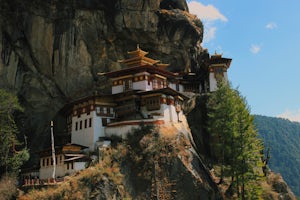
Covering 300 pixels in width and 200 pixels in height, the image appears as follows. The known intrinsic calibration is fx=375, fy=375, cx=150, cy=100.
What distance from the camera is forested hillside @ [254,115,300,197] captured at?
Answer: 142m

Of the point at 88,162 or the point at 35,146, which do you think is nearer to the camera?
the point at 88,162

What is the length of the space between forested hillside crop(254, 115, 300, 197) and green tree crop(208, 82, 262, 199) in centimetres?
10395

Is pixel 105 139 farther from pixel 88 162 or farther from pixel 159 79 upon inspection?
pixel 159 79

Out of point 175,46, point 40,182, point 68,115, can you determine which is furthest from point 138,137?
point 175,46

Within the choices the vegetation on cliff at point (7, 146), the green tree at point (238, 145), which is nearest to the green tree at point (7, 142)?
the vegetation on cliff at point (7, 146)

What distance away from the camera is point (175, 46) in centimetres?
5600

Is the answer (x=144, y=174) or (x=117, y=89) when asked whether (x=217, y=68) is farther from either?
(x=144, y=174)

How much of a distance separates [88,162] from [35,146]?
50.2 feet

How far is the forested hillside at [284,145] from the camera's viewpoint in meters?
142

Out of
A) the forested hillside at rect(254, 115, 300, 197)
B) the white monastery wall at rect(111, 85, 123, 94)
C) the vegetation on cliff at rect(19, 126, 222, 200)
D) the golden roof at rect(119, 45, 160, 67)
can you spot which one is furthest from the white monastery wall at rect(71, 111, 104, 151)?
the forested hillside at rect(254, 115, 300, 197)

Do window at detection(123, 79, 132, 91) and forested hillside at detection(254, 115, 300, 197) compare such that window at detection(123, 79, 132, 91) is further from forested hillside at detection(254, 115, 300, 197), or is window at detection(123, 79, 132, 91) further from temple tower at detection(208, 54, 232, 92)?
forested hillside at detection(254, 115, 300, 197)

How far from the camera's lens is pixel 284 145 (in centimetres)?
16112

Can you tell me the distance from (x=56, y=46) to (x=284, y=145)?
13461cm

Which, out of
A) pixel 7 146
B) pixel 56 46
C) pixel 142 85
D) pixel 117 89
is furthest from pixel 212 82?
pixel 7 146
